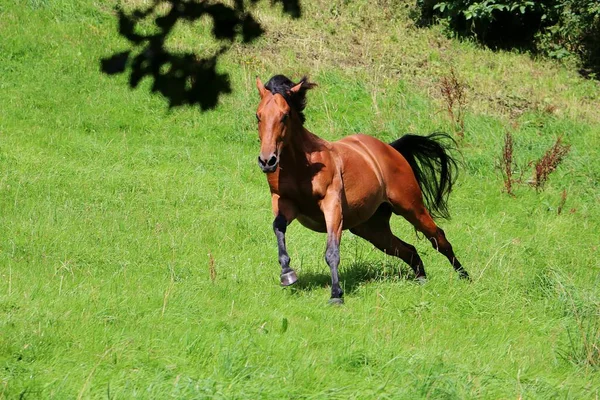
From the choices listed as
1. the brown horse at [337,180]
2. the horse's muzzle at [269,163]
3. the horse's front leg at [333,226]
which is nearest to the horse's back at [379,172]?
the brown horse at [337,180]

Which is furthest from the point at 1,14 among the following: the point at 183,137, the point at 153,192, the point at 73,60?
the point at 153,192

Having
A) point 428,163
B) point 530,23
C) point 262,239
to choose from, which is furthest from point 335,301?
A: point 530,23

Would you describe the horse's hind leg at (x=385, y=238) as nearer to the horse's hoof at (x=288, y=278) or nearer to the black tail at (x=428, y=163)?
the black tail at (x=428, y=163)

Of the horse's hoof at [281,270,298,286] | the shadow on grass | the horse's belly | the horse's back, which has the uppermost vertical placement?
the horse's back

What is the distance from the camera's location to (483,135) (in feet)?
50.5

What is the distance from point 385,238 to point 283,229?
1.83 metres

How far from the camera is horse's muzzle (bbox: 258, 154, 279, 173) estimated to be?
23.8 ft

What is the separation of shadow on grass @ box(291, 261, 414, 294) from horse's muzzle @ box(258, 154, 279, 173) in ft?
4.14

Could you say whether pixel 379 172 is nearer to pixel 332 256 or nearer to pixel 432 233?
pixel 432 233

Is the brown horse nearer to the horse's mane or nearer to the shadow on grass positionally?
the horse's mane

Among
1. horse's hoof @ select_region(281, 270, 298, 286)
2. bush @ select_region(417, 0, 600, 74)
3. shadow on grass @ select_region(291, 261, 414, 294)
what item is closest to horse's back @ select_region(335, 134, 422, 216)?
shadow on grass @ select_region(291, 261, 414, 294)

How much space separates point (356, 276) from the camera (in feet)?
29.0

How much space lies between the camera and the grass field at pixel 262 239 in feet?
18.3

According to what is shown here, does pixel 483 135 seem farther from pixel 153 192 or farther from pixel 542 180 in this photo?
pixel 153 192
